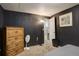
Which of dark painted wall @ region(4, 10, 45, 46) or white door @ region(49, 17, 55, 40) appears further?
white door @ region(49, 17, 55, 40)

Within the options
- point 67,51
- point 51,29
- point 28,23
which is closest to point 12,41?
point 28,23

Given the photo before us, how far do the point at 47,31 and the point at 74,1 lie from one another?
0.62 meters

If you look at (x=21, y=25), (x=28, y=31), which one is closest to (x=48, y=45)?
(x=28, y=31)

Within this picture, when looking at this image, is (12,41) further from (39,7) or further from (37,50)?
(39,7)

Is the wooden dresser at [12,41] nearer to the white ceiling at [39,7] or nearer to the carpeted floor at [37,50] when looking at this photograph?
the carpeted floor at [37,50]

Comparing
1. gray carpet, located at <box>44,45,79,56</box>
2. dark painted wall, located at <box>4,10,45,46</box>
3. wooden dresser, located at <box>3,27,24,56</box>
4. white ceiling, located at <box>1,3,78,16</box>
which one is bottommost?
gray carpet, located at <box>44,45,79,56</box>

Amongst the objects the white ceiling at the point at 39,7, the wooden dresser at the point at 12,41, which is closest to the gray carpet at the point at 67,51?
the wooden dresser at the point at 12,41

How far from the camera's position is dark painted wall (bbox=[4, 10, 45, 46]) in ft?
5.56

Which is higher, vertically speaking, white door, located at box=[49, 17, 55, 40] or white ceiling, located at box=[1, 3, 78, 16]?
white ceiling, located at box=[1, 3, 78, 16]

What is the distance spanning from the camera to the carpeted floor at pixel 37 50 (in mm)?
1717

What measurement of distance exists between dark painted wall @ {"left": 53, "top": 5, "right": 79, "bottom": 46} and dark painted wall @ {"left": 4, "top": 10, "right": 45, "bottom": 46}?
10.8 inches

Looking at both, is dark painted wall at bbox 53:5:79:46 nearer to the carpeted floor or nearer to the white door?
the white door

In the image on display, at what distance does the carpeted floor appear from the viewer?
1.72 m

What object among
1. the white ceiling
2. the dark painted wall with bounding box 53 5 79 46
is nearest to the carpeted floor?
the dark painted wall with bounding box 53 5 79 46
